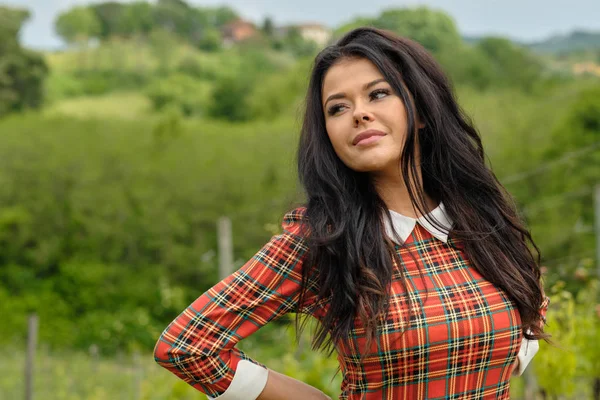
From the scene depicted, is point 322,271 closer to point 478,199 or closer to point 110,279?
point 478,199

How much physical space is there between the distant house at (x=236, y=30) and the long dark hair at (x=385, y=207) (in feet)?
178

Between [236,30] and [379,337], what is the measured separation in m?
61.1

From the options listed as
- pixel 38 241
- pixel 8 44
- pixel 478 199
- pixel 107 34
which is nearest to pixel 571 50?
pixel 8 44

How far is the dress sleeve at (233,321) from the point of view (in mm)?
1317

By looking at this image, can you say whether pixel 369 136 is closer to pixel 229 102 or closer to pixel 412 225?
pixel 412 225

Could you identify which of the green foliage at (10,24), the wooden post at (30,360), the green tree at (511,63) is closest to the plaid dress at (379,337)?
the wooden post at (30,360)

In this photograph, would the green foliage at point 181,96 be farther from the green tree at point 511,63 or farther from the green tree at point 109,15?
the green tree at point 109,15

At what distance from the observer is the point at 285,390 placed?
1.39 m

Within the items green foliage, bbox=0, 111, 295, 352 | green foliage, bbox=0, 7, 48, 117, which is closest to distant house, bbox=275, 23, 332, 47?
green foliage, bbox=0, 7, 48, 117

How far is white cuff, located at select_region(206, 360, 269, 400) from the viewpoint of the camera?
135 centimetres

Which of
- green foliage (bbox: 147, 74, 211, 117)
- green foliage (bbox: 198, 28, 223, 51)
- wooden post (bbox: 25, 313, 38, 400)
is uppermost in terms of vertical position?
green foliage (bbox: 198, 28, 223, 51)

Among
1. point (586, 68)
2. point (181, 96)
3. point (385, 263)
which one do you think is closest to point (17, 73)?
point (181, 96)

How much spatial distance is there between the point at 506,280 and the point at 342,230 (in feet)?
1.04

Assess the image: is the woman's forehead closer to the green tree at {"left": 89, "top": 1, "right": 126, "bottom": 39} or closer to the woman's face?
the woman's face
